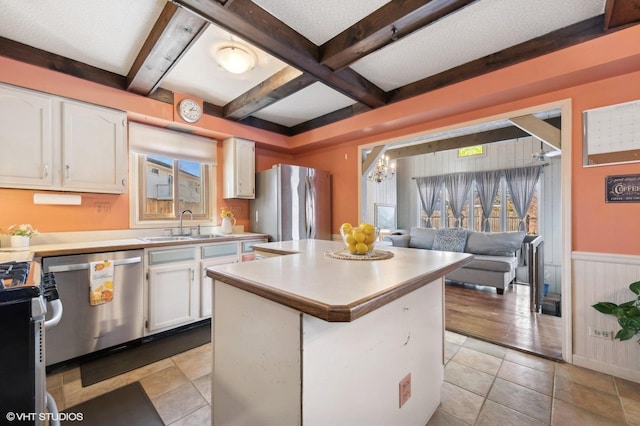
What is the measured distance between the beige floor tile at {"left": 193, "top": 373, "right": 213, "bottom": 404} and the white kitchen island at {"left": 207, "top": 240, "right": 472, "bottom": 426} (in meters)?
0.68

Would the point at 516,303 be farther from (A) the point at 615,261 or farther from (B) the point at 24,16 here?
(B) the point at 24,16

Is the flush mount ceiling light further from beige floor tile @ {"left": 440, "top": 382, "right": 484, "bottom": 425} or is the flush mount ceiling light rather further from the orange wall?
beige floor tile @ {"left": 440, "top": 382, "right": 484, "bottom": 425}

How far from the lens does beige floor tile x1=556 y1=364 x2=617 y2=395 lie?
73.9 inches

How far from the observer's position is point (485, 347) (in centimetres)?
247

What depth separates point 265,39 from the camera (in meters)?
1.83

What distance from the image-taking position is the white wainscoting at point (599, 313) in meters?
1.96

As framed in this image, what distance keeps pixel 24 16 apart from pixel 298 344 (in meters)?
2.76

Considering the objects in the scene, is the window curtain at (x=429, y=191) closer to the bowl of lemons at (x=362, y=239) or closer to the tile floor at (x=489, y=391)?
the tile floor at (x=489, y=391)

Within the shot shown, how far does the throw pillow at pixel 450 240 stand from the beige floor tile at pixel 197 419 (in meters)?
4.62

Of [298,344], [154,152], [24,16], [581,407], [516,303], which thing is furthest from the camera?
[516,303]

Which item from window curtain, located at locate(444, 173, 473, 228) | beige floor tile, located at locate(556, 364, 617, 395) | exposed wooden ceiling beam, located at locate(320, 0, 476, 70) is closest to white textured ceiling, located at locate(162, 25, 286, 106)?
exposed wooden ceiling beam, located at locate(320, 0, 476, 70)

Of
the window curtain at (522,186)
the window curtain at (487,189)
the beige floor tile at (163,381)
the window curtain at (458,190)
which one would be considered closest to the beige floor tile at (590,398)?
the beige floor tile at (163,381)

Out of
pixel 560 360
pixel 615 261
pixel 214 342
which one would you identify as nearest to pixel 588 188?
pixel 615 261

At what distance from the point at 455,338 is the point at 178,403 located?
94.8 inches
